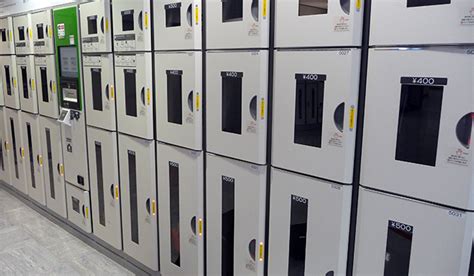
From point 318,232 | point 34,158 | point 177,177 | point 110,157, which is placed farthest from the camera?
A: point 34,158

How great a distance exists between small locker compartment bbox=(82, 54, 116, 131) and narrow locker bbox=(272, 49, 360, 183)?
1493mm

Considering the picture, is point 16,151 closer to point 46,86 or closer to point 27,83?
point 27,83

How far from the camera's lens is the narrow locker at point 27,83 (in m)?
3.73

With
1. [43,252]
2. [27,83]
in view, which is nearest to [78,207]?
[43,252]

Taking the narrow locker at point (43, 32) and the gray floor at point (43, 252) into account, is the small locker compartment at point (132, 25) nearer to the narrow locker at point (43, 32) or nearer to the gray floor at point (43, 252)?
the narrow locker at point (43, 32)

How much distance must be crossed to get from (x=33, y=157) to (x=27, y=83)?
0.79 m

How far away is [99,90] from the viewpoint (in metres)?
2.93

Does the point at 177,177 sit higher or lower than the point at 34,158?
higher

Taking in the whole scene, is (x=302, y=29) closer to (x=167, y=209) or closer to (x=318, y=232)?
(x=318, y=232)

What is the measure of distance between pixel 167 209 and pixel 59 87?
5.44 ft

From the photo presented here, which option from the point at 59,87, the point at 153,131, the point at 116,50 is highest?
the point at 116,50

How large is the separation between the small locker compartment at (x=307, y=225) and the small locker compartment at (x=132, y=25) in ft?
4.15

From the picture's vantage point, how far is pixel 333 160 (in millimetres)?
1657

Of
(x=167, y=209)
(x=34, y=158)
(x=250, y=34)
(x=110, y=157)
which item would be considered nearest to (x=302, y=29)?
(x=250, y=34)
